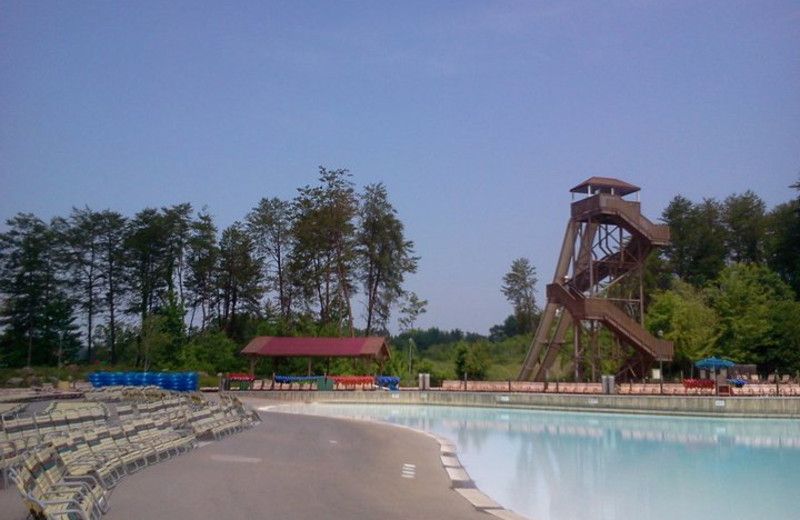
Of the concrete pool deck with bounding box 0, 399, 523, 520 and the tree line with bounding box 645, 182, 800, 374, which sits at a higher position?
the tree line with bounding box 645, 182, 800, 374

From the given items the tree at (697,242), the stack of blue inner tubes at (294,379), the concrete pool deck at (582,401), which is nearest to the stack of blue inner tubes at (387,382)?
the stack of blue inner tubes at (294,379)

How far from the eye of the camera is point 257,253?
5784 centimetres

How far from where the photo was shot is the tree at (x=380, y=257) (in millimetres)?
55344

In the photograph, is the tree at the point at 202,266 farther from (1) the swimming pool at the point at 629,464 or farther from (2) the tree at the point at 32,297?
(1) the swimming pool at the point at 629,464

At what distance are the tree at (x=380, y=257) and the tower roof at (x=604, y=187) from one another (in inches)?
704

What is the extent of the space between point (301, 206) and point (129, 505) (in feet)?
157

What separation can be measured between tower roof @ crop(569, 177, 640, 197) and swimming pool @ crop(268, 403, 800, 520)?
1555 centimetres

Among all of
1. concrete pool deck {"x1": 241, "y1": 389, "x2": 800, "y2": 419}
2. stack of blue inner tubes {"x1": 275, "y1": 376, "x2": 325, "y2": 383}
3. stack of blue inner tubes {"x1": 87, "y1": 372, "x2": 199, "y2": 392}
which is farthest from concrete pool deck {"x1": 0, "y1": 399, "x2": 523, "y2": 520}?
stack of blue inner tubes {"x1": 275, "y1": 376, "x2": 325, "y2": 383}

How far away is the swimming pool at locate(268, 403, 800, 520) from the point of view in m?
12.0

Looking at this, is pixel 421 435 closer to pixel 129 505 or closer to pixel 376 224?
pixel 129 505

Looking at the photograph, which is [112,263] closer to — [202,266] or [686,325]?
[202,266]

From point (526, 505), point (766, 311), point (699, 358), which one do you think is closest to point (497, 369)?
point (699, 358)

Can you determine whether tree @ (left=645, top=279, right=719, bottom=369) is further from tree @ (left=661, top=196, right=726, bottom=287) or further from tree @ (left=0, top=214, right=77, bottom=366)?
tree @ (left=0, top=214, right=77, bottom=366)

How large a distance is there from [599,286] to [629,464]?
26057 mm
